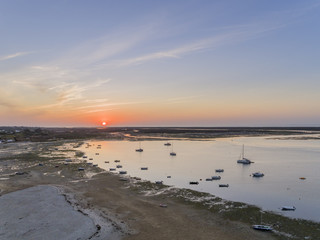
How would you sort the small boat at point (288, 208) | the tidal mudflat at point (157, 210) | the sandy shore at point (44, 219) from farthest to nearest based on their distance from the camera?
the small boat at point (288, 208)
the tidal mudflat at point (157, 210)
the sandy shore at point (44, 219)

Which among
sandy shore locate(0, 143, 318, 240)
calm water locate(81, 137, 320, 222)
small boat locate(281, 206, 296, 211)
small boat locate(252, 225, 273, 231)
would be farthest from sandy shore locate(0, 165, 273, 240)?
calm water locate(81, 137, 320, 222)

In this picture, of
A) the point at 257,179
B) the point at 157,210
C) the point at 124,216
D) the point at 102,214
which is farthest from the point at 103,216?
the point at 257,179

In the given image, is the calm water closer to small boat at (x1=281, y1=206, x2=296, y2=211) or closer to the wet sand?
small boat at (x1=281, y1=206, x2=296, y2=211)

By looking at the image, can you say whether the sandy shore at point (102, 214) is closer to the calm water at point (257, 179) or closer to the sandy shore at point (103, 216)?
the sandy shore at point (103, 216)

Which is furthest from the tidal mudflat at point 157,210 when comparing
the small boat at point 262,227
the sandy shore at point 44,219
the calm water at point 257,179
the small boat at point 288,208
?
the calm water at point 257,179

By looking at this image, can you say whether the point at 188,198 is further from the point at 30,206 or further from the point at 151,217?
the point at 30,206

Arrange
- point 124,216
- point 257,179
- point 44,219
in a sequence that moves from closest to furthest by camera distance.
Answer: point 44,219 < point 124,216 < point 257,179

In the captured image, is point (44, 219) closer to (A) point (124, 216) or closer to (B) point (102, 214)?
(B) point (102, 214)

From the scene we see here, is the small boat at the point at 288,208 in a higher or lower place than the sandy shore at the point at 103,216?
higher

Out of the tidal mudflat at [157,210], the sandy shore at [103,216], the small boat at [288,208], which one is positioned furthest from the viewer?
the small boat at [288,208]
